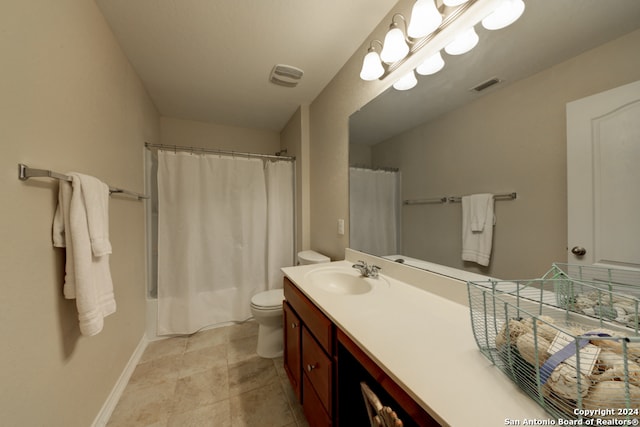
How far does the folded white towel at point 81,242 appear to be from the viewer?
88 cm

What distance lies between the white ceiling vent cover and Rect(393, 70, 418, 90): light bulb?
2.93 ft

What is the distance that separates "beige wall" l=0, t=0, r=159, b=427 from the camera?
0.70m

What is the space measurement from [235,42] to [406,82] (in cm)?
118

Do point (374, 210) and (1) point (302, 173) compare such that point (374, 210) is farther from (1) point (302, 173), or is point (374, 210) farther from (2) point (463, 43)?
(1) point (302, 173)

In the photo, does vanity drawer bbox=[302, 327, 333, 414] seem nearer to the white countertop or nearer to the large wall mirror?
the white countertop

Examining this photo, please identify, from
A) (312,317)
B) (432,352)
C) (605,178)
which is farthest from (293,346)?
(605,178)

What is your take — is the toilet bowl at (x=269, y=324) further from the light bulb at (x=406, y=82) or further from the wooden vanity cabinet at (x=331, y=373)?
the light bulb at (x=406, y=82)

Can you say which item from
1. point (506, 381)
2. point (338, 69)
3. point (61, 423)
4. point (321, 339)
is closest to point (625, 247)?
point (506, 381)

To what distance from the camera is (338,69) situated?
1779 mm

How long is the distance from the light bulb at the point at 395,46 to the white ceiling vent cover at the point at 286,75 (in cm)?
84

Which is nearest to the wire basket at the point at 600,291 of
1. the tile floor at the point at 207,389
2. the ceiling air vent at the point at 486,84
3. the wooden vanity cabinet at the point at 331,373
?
the wooden vanity cabinet at the point at 331,373

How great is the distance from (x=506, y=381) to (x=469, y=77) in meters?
1.08

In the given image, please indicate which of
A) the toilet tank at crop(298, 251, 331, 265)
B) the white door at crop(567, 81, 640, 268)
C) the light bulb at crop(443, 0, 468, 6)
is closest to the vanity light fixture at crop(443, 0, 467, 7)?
the light bulb at crop(443, 0, 468, 6)

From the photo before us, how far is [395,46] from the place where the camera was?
115cm
